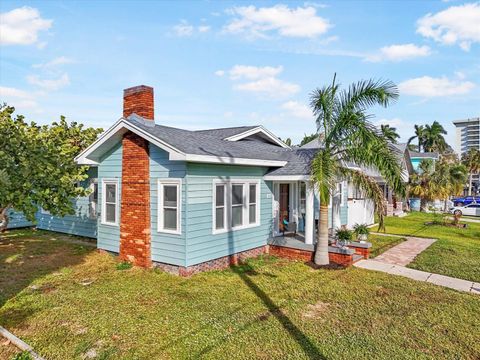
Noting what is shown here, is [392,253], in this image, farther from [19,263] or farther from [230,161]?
[19,263]

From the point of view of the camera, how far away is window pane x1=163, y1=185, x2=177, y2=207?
8.96m

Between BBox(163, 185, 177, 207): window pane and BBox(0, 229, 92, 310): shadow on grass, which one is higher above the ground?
BBox(163, 185, 177, 207): window pane

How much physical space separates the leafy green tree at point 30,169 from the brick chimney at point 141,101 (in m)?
3.87

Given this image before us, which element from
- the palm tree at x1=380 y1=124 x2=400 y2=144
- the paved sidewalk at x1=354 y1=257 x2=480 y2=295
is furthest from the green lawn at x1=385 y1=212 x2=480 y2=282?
the palm tree at x1=380 y1=124 x2=400 y2=144

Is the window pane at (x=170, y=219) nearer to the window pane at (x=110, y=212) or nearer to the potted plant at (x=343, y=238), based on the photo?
the window pane at (x=110, y=212)

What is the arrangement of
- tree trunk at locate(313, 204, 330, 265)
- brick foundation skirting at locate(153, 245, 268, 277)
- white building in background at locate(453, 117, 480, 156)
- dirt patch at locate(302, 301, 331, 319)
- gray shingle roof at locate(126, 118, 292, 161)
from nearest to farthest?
dirt patch at locate(302, 301, 331, 319)
gray shingle roof at locate(126, 118, 292, 161)
brick foundation skirting at locate(153, 245, 268, 277)
tree trunk at locate(313, 204, 330, 265)
white building in background at locate(453, 117, 480, 156)

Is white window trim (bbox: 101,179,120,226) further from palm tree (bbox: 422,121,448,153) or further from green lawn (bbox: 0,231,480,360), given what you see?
palm tree (bbox: 422,121,448,153)

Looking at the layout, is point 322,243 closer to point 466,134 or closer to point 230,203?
point 230,203

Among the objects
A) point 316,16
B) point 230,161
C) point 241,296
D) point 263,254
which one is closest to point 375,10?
point 316,16

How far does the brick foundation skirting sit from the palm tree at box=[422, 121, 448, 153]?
6548 centimetres

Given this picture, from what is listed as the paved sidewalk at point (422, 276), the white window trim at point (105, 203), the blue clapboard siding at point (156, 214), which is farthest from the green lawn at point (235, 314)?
the white window trim at point (105, 203)

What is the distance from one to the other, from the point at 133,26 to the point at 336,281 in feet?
38.4

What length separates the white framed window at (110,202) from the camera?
10.5 metres

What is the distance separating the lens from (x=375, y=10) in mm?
11391
